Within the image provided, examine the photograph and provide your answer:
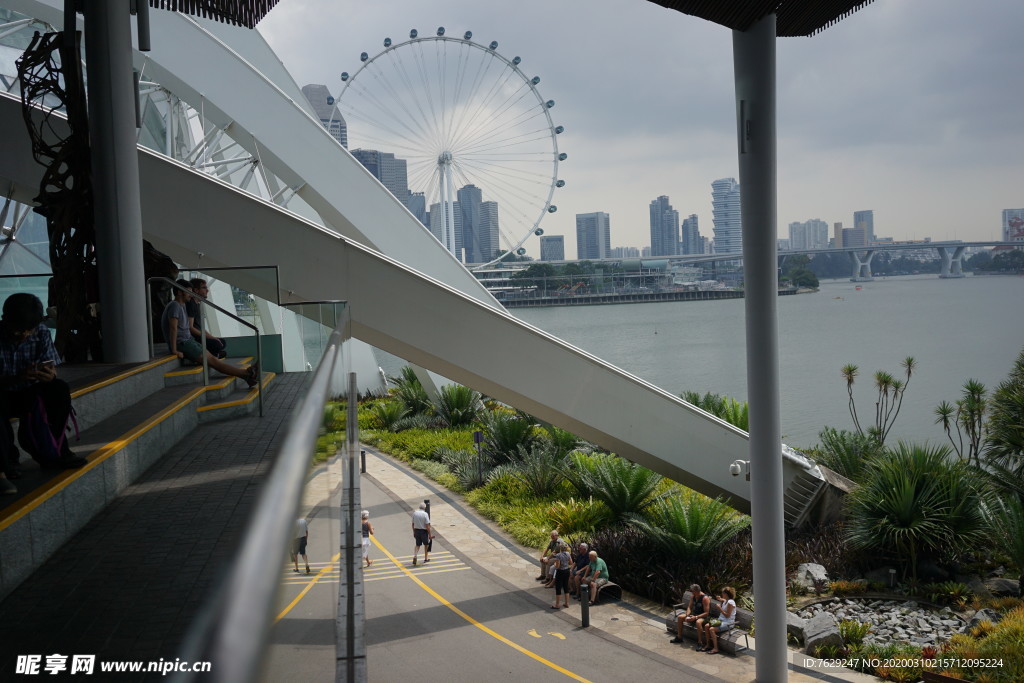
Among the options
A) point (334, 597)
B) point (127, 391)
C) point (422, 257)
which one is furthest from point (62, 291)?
point (422, 257)

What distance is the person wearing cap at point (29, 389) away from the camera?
4.34m

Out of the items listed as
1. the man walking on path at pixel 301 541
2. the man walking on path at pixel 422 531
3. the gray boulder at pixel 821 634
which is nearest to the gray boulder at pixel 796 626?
the gray boulder at pixel 821 634

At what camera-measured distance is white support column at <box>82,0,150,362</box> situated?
760cm

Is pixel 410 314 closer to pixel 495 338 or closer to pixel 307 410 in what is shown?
pixel 495 338

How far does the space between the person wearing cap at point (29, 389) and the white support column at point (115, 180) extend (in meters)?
3.23

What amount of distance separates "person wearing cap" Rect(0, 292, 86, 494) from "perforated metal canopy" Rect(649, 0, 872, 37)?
7496 mm

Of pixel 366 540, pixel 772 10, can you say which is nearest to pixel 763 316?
pixel 772 10

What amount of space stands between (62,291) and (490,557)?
832 centimetres

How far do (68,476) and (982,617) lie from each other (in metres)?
10.6

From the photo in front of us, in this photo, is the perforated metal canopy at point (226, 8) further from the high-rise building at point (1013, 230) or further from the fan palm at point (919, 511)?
the high-rise building at point (1013, 230)

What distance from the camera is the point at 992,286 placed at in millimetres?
131500

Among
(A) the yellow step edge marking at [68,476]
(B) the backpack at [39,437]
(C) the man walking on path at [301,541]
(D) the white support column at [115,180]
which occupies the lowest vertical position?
(A) the yellow step edge marking at [68,476]

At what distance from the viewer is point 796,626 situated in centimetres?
1102

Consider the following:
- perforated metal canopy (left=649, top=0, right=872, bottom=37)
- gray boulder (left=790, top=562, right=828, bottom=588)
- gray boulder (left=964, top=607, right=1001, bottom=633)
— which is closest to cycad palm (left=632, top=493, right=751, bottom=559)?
gray boulder (left=790, top=562, right=828, bottom=588)
